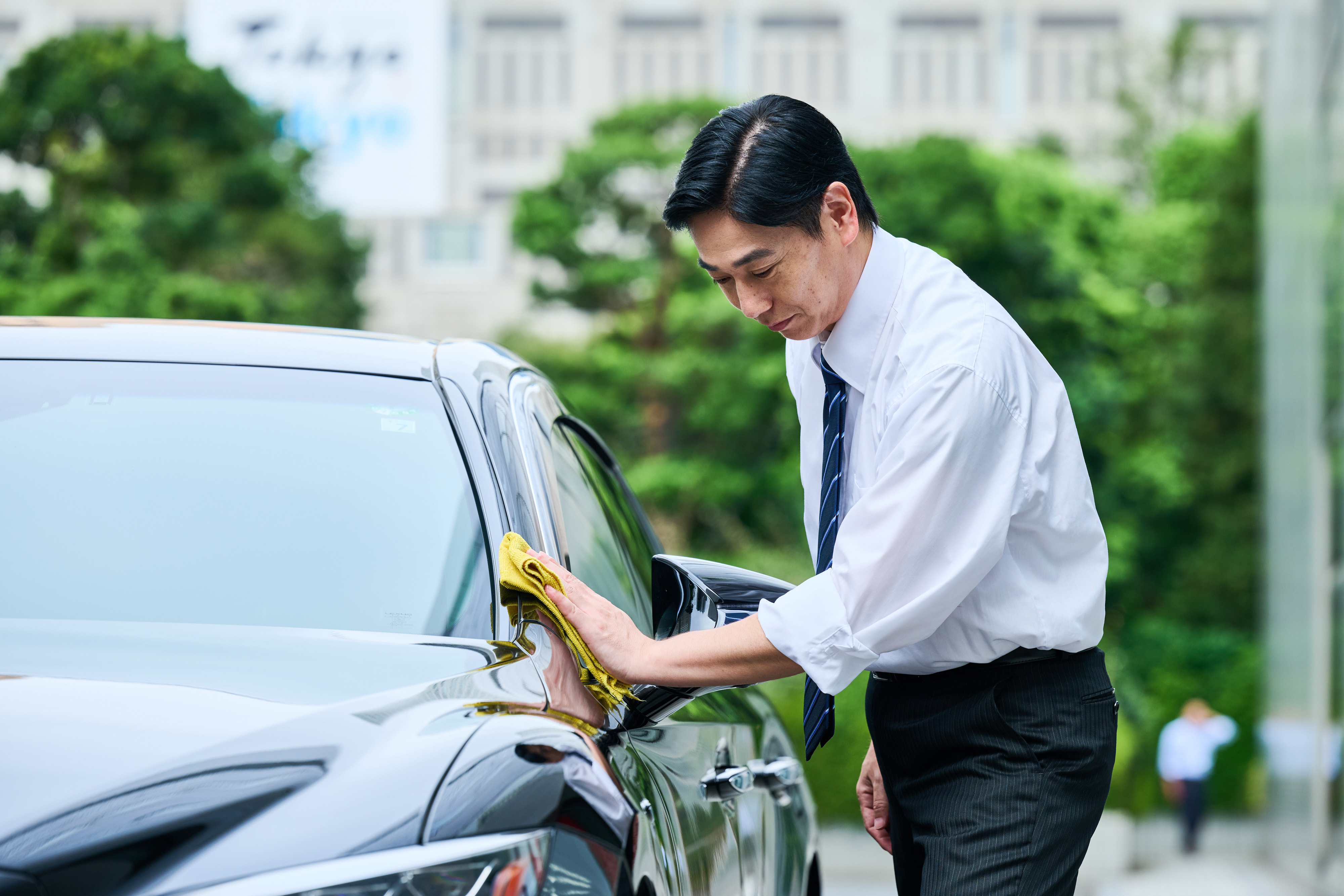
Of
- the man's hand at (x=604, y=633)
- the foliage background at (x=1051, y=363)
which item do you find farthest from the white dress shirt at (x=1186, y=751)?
the man's hand at (x=604, y=633)

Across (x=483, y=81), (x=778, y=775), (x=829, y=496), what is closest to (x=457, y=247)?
(x=483, y=81)

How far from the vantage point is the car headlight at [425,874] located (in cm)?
130

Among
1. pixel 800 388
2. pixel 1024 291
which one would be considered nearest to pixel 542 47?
pixel 1024 291

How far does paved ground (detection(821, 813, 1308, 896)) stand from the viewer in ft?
50.4

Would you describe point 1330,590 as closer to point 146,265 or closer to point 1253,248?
point 146,265

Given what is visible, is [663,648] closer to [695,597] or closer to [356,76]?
[695,597]

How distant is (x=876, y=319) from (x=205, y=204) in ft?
69.0

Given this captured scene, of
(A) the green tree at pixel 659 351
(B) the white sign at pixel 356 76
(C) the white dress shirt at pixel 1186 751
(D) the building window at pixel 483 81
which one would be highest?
(D) the building window at pixel 483 81

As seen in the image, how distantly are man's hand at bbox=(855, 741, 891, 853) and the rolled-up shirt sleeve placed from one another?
1.96 feet

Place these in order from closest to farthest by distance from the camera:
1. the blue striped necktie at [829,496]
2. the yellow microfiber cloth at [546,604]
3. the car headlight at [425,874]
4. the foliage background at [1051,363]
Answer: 1. the car headlight at [425,874]
2. the yellow microfiber cloth at [546,604]
3. the blue striped necktie at [829,496]
4. the foliage background at [1051,363]

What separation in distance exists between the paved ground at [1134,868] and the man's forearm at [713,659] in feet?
39.3

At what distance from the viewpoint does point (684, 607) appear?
6.71ft

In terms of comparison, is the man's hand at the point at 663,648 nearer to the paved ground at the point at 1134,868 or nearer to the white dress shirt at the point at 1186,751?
the paved ground at the point at 1134,868

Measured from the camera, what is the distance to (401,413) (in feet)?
7.51
